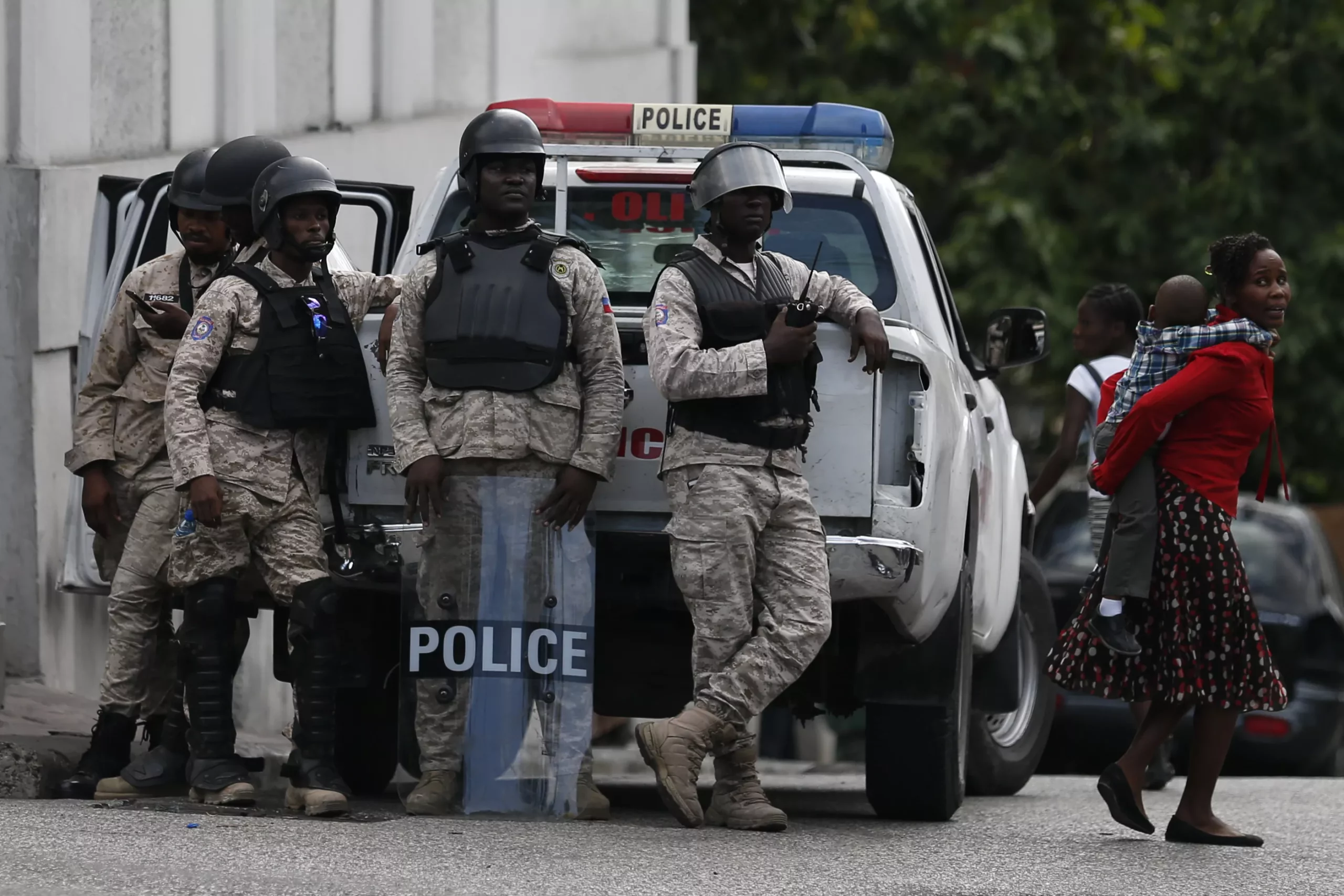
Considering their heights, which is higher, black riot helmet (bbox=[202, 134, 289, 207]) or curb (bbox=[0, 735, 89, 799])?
black riot helmet (bbox=[202, 134, 289, 207])

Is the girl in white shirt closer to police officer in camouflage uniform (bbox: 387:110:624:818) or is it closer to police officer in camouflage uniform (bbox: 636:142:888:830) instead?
police officer in camouflage uniform (bbox: 636:142:888:830)

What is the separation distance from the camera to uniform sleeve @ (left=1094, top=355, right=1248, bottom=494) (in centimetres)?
667

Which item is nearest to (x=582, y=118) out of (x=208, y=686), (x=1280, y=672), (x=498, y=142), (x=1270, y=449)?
(x=498, y=142)

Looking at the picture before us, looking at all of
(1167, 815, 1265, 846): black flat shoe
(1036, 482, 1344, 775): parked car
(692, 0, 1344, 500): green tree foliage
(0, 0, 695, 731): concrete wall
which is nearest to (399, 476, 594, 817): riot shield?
(1167, 815, 1265, 846): black flat shoe

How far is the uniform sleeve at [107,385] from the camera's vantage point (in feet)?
23.7

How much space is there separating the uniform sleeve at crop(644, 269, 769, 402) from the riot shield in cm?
52

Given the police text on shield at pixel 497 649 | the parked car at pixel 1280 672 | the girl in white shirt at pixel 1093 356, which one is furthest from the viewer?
the parked car at pixel 1280 672

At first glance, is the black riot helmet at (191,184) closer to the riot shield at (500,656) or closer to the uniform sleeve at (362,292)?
the uniform sleeve at (362,292)

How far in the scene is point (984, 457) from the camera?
7.88m

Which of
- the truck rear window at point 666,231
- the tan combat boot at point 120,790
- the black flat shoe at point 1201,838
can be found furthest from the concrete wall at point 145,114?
the black flat shoe at point 1201,838

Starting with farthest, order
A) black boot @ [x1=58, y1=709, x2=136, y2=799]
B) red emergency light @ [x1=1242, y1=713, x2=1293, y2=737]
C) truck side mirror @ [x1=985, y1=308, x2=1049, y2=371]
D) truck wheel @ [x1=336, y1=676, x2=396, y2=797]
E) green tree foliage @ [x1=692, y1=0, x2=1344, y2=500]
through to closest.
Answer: green tree foliage @ [x1=692, y1=0, x2=1344, y2=500], red emergency light @ [x1=1242, y1=713, x2=1293, y2=737], truck side mirror @ [x1=985, y1=308, x2=1049, y2=371], truck wheel @ [x1=336, y1=676, x2=396, y2=797], black boot @ [x1=58, y1=709, x2=136, y2=799]

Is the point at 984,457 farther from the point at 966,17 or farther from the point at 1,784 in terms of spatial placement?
the point at 966,17

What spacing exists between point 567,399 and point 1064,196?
1150cm

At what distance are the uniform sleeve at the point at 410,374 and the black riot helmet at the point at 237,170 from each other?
65 centimetres
